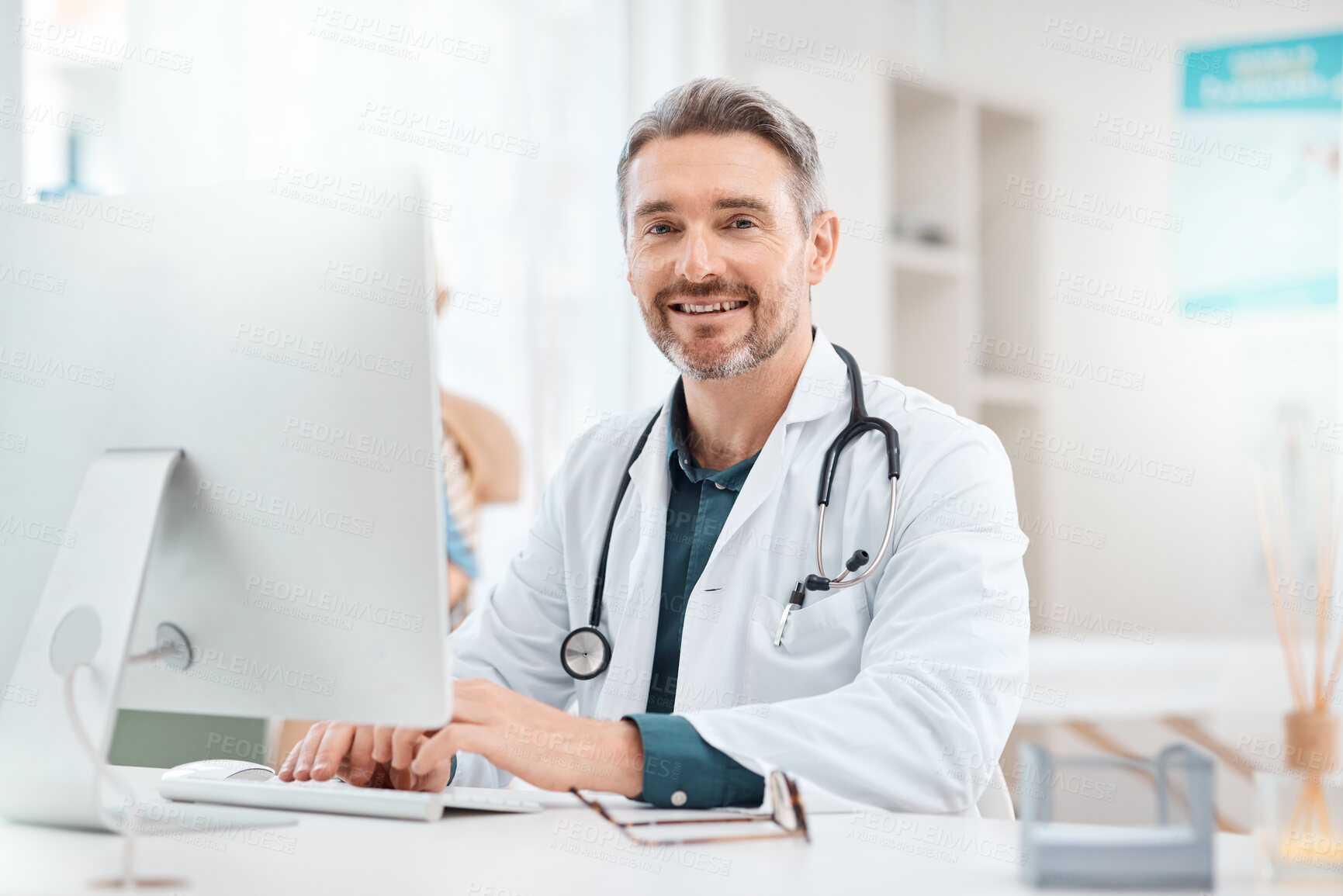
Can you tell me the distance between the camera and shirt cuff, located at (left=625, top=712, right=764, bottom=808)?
103cm

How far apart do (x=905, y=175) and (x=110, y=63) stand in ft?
6.80

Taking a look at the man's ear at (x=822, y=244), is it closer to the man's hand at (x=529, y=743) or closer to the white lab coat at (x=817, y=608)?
the white lab coat at (x=817, y=608)

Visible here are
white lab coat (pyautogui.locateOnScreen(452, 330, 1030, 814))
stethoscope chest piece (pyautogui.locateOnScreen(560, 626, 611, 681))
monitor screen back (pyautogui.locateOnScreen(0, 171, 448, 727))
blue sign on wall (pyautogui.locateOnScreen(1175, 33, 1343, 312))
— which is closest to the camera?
monitor screen back (pyautogui.locateOnScreen(0, 171, 448, 727))

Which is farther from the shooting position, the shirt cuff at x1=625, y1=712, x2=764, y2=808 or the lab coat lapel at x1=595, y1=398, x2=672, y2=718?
the lab coat lapel at x1=595, y1=398, x2=672, y2=718

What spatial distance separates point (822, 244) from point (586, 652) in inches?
30.2

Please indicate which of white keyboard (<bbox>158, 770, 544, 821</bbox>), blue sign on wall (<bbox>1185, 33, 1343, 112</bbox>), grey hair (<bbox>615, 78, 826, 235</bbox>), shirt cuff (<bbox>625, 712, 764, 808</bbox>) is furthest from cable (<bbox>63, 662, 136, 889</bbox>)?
blue sign on wall (<bbox>1185, 33, 1343, 112</bbox>)

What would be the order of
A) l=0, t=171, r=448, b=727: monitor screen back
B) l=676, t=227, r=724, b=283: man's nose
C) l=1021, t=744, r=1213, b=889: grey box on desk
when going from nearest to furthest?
l=1021, t=744, r=1213, b=889: grey box on desk < l=0, t=171, r=448, b=727: monitor screen back < l=676, t=227, r=724, b=283: man's nose

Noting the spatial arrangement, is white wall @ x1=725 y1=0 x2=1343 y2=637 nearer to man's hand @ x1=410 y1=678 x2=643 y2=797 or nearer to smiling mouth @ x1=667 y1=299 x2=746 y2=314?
smiling mouth @ x1=667 y1=299 x2=746 y2=314

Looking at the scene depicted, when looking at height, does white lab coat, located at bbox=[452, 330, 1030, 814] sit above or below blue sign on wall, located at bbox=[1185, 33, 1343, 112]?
below

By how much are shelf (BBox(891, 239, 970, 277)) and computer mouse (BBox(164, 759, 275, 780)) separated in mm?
2235

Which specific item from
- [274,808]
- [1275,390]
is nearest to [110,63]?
[274,808]

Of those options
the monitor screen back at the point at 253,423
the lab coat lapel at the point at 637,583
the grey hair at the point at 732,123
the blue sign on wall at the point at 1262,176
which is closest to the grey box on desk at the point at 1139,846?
the monitor screen back at the point at 253,423

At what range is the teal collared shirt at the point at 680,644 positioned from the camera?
1.03m

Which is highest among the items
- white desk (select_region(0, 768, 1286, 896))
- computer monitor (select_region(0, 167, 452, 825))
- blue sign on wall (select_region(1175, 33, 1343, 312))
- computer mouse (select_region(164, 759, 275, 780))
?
blue sign on wall (select_region(1175, 33, 1343, 312))
